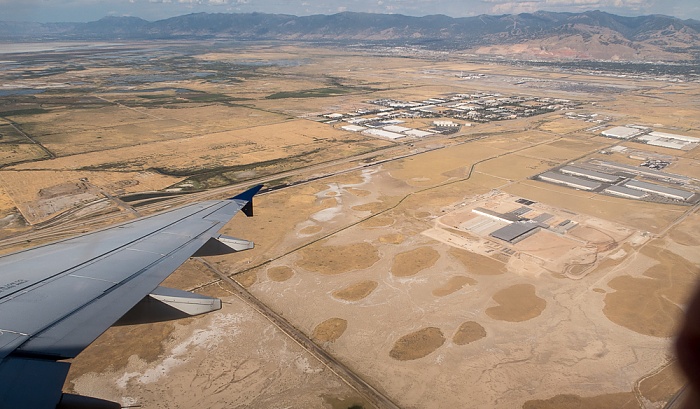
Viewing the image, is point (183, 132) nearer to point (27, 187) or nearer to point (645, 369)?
point (27, 187)

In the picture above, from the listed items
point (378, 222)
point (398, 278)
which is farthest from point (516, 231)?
point (398, 278)

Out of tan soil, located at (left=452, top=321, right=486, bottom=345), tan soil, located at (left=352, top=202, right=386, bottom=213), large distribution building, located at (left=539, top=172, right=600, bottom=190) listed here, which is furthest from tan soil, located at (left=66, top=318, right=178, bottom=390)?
large distribution building, located at (left=539, top=172, right=600, bottom=190)

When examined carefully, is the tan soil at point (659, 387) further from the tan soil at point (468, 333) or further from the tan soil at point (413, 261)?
the tan soil at point (413, 261)

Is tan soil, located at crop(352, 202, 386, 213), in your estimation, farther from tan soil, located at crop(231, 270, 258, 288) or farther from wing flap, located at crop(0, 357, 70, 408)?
wing flap, located at crop(0, 357, 70, 408)

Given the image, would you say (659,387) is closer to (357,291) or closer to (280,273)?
(357,291)

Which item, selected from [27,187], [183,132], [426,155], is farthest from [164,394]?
[183,132]

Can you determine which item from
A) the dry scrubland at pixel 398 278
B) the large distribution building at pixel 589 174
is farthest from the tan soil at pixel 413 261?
the large distribution building at pixel 589 174

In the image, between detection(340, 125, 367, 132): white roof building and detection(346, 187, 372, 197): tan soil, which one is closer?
detection(346, 187, 372, 197): tan soil
